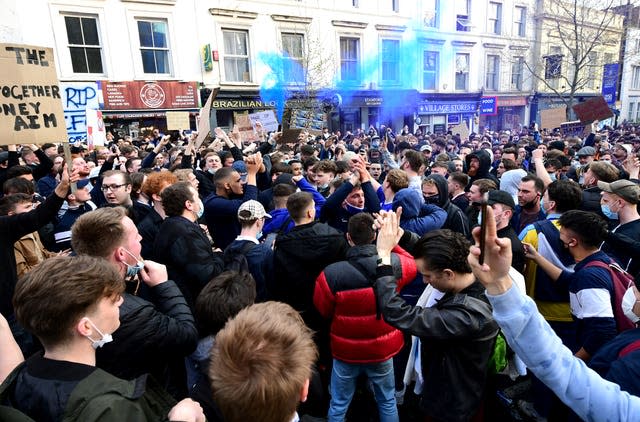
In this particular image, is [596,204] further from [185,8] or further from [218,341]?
[185,8]

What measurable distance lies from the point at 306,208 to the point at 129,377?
1780mm

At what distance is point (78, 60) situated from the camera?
14.1m

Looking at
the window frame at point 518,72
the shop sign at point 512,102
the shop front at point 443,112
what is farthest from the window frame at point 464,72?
the window frame at point 518,72

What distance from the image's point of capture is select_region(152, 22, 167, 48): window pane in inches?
604

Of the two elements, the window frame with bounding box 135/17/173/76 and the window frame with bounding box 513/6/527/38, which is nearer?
the window frame with bounding box 135/17/173/76

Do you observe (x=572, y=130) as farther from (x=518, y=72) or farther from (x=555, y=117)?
(x=518, y=72)

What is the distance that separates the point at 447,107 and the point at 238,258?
2429 cm

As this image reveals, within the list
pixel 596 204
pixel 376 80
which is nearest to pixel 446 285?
pixel 596 204

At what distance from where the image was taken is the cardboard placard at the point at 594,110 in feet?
31.0

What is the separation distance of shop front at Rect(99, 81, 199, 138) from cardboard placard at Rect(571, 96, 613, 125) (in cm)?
1266

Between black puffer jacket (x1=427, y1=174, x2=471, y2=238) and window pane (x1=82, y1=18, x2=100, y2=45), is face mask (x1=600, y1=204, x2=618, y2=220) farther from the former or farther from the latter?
window pane (x1=82, y1=18, x2=100, y2=45)

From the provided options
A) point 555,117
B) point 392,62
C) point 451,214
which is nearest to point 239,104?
point 392,62

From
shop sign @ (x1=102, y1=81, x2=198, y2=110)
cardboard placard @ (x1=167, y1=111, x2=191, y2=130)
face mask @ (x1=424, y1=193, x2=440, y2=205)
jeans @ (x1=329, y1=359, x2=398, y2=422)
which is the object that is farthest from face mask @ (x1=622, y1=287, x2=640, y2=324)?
shop sign @ (x1=102, y1=81, x2=198, y2=110)

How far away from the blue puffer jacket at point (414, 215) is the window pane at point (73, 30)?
15128 mm
